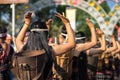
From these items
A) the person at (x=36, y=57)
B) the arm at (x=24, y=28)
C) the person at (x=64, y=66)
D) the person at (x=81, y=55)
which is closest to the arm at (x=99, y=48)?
Answer: the person at (x=81, y=55)

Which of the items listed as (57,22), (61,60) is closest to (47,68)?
(61,60)

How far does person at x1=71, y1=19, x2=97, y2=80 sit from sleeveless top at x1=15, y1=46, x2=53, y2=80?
1.95 m

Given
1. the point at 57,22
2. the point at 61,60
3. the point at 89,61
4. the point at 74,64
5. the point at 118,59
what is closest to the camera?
the point at 61,60

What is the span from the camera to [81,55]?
7.61 m

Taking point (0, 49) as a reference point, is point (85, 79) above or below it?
below

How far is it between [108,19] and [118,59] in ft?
39.8

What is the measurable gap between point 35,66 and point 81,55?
246 cm

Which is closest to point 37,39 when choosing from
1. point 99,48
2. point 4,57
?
point 4,57

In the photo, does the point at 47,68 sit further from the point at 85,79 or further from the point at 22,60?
the point at 85,79

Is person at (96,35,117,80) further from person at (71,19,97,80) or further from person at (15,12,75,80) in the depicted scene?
person at (15,12,75,80)

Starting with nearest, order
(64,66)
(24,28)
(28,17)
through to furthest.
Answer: (28,17), (24,28), (64,66)

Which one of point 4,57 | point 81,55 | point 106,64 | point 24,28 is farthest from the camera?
point 106,64

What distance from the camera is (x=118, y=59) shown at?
12977 mm

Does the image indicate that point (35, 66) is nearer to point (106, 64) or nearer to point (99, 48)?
point (99, 48)
